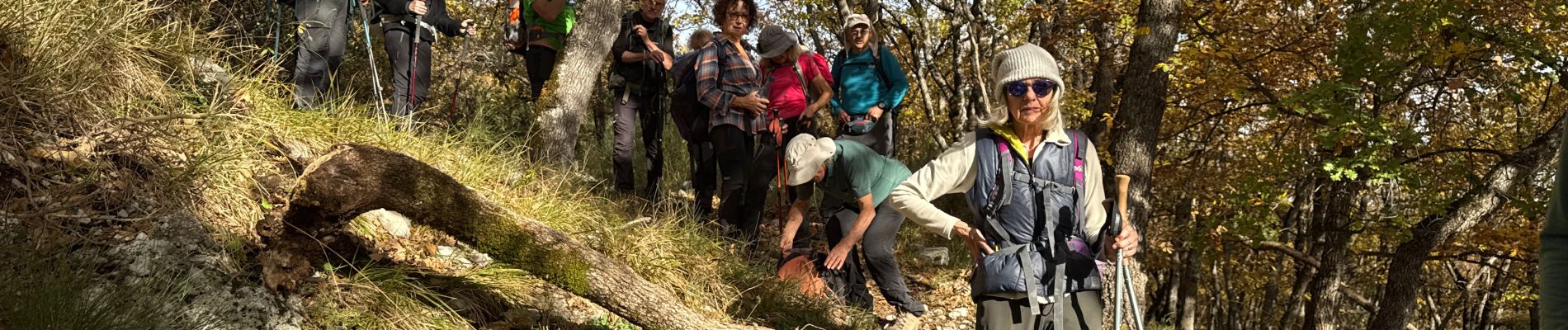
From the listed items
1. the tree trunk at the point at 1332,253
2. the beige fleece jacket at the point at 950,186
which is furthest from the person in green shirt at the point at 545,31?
the tree trunk at the point at 1332,253

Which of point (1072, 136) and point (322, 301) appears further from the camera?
point (322, 301)

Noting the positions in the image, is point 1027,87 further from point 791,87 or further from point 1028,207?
point 791,87

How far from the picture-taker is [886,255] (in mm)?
6066

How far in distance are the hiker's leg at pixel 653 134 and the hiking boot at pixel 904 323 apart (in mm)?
1933

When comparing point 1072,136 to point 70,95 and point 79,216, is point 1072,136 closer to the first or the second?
point 79,216

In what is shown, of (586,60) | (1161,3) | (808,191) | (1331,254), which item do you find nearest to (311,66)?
(586,60)

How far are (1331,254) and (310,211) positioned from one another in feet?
38.8

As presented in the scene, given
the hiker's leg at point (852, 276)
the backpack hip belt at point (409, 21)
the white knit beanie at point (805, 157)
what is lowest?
the hiker's leg at point (852, 276)

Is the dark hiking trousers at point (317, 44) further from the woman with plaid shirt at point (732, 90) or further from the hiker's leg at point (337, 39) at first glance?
the woman with plaid shirt at point (732, 90)

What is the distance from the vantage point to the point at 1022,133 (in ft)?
11.5

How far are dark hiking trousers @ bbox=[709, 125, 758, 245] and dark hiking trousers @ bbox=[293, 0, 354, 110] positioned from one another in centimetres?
225

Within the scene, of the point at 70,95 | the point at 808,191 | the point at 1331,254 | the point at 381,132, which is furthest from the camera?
the point at 1331,254

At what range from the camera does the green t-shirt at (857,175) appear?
5.43m

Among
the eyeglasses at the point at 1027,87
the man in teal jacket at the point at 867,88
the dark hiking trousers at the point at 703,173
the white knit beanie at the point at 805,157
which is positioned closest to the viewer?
the eyeglasses at the point at 1027,87
